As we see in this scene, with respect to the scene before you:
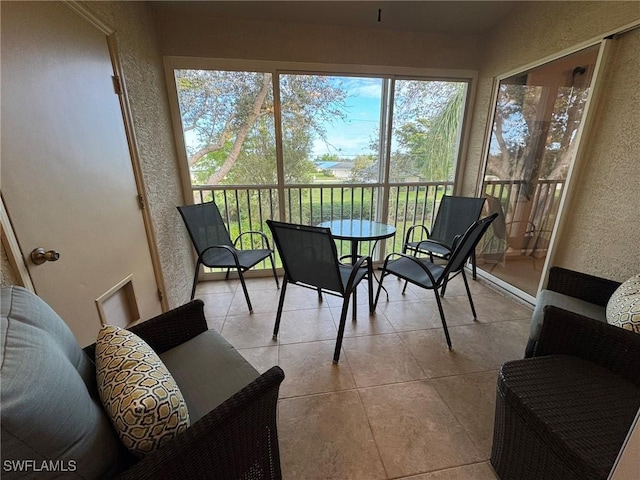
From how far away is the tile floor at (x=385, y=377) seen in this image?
1164mm

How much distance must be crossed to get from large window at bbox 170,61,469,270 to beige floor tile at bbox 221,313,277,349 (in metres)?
1.11

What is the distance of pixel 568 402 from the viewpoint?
946mm

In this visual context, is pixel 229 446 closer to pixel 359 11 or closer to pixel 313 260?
pixel 313 260

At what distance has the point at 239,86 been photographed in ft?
8.07

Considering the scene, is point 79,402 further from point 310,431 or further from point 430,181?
point 430,181

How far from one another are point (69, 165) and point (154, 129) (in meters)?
1.00

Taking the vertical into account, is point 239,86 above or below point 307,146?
above

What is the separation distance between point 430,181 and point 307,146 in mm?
1464

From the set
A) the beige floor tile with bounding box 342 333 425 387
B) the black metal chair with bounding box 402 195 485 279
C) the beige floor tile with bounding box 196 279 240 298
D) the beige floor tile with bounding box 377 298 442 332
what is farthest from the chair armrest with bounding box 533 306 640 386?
the beige floor tile with bounding box 196 279 240 298

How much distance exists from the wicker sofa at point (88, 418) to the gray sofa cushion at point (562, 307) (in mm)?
1411

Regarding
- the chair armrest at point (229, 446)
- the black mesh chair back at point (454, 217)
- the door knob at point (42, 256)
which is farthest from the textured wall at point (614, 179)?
the door knob at point (42, 256)

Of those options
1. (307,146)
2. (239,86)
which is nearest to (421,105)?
(307,146)

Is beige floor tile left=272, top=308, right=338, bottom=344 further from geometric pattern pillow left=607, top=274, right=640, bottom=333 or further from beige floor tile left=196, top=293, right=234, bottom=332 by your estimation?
geometric pattern pillow left=607, top=274, right=640, bottom=333

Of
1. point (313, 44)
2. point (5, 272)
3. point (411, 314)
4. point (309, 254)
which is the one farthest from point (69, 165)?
point (411, 314)
